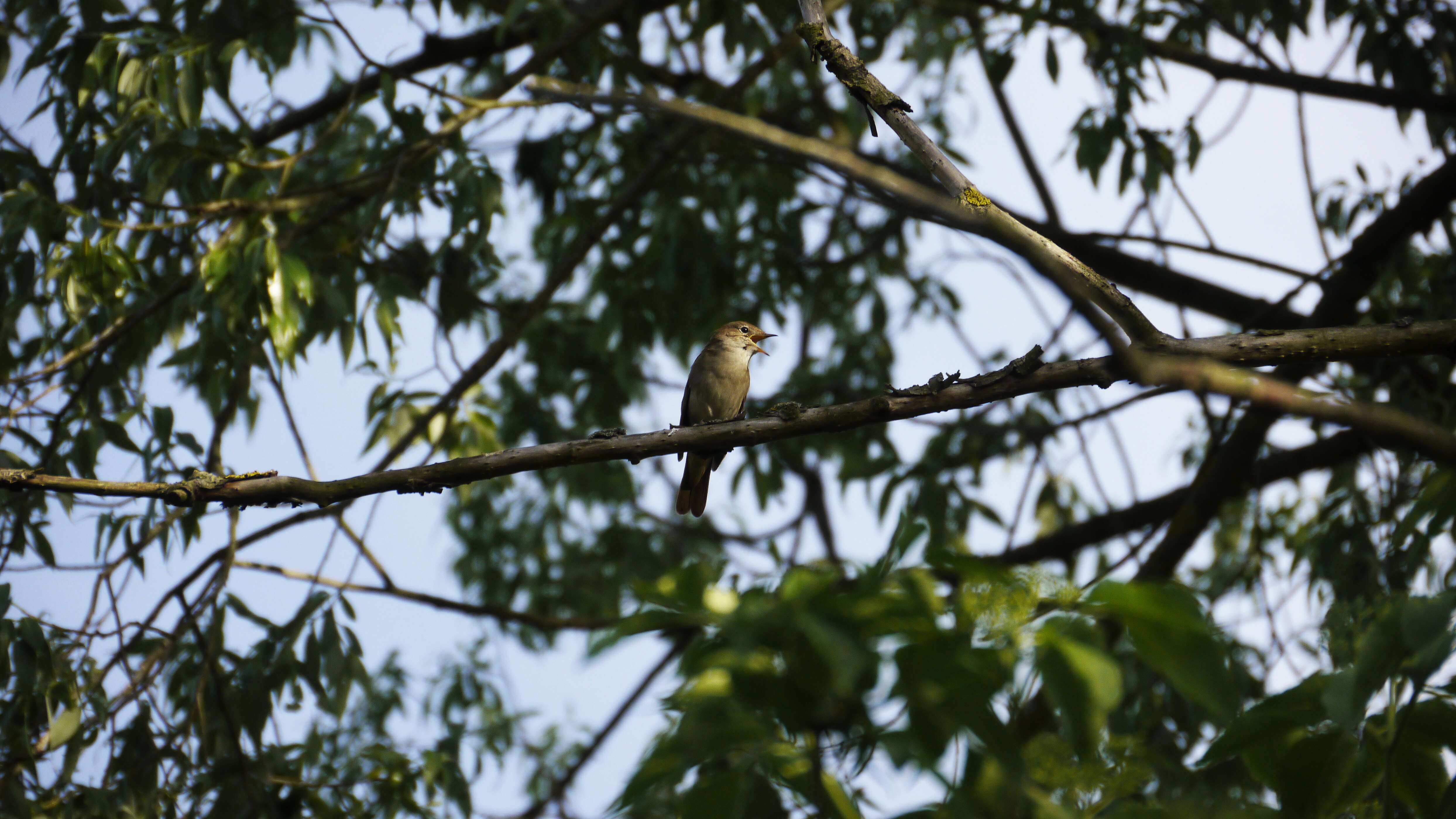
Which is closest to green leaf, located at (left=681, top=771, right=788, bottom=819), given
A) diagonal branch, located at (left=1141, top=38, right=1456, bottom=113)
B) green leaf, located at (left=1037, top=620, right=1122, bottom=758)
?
green leaf, located at (left=1037, top=620, right=1122, bottom=758)

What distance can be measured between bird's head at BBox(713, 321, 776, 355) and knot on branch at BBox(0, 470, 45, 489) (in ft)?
13.5

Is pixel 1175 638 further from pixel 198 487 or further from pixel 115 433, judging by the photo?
pixel 115 433

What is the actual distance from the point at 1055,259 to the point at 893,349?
6334mm

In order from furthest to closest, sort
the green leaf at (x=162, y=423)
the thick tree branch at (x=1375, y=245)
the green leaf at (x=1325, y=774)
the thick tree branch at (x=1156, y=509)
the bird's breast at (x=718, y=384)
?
the bird's breast at (x=718, y=384) → the thick tree branch at (x=1156, y=509) → the thick tree branch at (x=1375, y=245) → the green leaf at (x=162, y=423) → the green leaf at (x=1325, y=774)

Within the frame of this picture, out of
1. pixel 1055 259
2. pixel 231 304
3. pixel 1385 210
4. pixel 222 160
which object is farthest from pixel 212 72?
pixel 1385 210

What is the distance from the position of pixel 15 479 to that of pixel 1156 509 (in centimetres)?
582

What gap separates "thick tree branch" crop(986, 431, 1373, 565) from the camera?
19.7ft

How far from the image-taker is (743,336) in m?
6.48

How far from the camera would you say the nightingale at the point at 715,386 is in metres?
6.15

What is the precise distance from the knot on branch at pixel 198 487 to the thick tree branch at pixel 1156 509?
4.64 m

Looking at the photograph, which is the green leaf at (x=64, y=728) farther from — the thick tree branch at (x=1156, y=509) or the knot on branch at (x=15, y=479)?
the thick tree branch at (x=1156, y=509)

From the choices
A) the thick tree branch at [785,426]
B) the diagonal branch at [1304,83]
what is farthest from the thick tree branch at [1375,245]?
the thick tree branch at [785,426]

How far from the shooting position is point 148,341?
512 cm

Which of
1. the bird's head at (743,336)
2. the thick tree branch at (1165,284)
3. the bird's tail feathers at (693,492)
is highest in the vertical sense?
the bird's head at (743,336)
